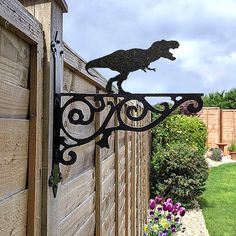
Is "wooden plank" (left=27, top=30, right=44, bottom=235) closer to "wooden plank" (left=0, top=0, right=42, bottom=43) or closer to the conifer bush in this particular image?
"wooden plank" (left=0, top=0, right=42, bottom=43)

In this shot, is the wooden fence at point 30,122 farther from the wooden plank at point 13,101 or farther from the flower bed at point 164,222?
the flower bed at point 164,222

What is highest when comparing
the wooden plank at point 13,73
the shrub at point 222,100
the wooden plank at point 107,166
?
the shrub at point 222,100

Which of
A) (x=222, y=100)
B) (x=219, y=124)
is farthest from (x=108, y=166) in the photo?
(x=222, y=100)

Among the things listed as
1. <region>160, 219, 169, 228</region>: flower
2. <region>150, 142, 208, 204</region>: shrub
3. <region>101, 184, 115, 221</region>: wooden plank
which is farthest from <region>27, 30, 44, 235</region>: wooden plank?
<region>150, 142, 208, 204</region>: shrub

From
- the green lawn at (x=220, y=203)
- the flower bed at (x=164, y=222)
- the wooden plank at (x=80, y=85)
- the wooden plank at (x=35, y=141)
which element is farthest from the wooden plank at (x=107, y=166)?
the green lawn at (x=220, y=203)

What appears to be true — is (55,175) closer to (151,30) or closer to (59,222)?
(59,222)

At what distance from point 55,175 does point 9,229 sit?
0.77ft

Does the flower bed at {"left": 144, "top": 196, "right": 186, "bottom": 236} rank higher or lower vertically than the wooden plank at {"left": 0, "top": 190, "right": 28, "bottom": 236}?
lower

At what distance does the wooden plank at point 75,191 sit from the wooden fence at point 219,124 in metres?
14.6

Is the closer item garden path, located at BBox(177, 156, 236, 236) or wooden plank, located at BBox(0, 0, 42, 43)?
wooden plank, located at BBox(0, 0, 42, 43)

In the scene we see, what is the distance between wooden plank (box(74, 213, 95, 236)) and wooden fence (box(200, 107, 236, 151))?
14483mm

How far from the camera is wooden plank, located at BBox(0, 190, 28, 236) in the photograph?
26.0 inches

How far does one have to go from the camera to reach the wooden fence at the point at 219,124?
15.8 meters

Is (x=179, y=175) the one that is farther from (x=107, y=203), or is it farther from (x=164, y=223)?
(x=107, y=203)
